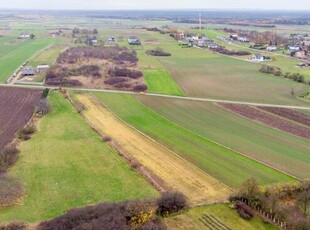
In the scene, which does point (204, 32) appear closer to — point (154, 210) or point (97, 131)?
point (97, 131)

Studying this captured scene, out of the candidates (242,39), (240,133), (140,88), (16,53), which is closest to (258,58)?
(242,39)

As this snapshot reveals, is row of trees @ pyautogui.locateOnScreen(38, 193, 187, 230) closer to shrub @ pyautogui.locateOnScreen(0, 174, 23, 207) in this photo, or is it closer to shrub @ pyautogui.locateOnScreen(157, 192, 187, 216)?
shrub @ pyautogui.locateOnScreen(157, 192, 187, 216)

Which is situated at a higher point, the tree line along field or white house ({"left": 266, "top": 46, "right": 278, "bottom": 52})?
the tree line along field

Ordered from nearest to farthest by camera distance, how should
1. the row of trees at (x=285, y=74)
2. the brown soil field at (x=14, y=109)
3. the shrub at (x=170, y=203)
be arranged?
the shrub at (x=170, y=203) → the brown soil field at (x=14, y=109) → the row of trees at (x=285, y=74)

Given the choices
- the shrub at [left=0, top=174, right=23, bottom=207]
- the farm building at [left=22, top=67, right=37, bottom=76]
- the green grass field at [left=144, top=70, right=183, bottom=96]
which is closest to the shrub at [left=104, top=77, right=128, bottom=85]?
the green grass field at [left=144, top=70, right=183, bottom=96]

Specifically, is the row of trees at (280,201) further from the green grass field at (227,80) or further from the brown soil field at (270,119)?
the green grass field at (227,80)

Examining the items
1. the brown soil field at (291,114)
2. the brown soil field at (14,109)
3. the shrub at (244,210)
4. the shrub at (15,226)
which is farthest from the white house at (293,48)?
the shrub at (15,226)
